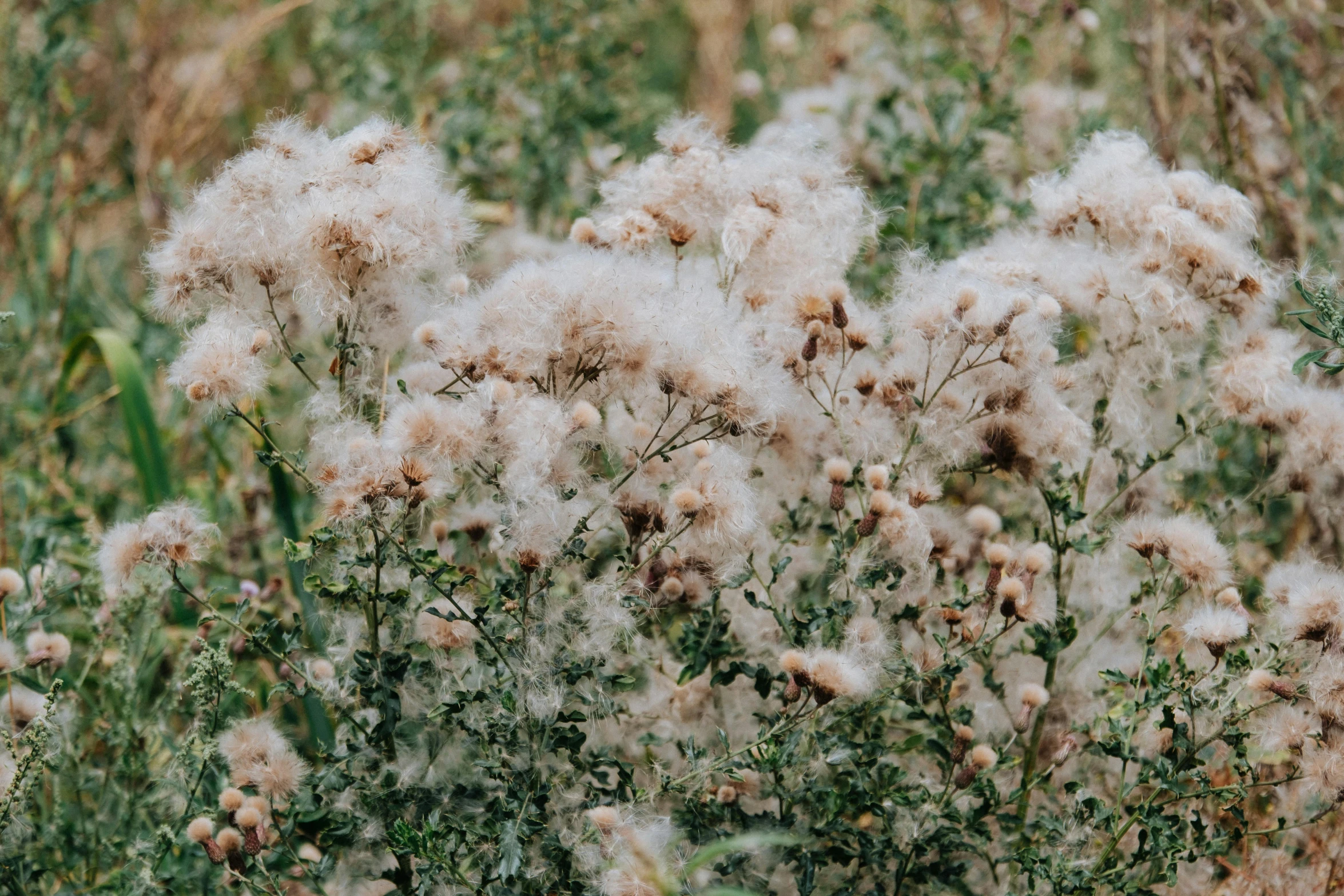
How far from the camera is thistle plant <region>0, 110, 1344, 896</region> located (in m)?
1.48

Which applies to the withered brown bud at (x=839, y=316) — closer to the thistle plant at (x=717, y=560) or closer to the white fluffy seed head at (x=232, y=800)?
the thistle plant at (x=717, y=560)

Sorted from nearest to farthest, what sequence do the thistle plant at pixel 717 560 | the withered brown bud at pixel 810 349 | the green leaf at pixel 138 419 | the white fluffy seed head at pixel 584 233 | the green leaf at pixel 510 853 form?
the green leaf at pixel 510 853, the thistle plant at pixel 717 560, the withered brown bud at pixel 810 349, the white fluffy seed head at pixel 584 233, the green leaf at pixel 138 419

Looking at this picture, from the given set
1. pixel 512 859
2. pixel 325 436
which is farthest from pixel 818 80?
pixel 512 859

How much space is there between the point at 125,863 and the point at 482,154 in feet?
6.51

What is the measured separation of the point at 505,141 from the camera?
325 centimetres

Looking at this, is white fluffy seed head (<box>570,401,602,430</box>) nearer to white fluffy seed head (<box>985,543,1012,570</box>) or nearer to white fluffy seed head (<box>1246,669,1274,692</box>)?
white fluffy seed head (<box>985,543,1012,570</box>)

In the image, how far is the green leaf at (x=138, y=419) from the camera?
2.32 meters

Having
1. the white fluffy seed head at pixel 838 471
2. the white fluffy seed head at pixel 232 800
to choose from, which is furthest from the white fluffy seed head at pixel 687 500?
the white fluffy seed head at pixel 232 800

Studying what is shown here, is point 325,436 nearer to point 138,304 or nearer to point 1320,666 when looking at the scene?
point 1320,666

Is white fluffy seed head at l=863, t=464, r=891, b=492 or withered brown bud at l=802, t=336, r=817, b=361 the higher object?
withered brown bud at l=802, t=336, r=817, b=361

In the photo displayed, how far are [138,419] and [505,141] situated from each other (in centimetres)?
133

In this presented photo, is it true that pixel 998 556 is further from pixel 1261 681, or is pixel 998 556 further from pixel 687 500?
pixel 687 500

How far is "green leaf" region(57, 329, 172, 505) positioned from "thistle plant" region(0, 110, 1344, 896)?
43 centimetres

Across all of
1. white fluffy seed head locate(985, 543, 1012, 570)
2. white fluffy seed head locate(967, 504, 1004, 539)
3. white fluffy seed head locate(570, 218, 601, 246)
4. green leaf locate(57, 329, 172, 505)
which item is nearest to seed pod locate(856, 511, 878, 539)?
white fluffy seed head locate(985, 543, 1012, 570)
